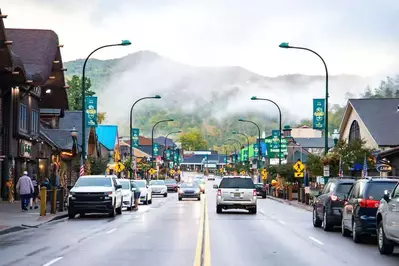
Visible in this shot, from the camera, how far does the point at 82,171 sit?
40.2 metres

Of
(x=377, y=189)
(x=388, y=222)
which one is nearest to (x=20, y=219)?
(x=377, y=189)

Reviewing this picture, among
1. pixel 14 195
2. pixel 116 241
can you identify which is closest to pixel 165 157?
pixel 14 195

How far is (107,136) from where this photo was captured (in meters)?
95.1

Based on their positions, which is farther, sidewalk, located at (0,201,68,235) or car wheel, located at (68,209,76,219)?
car wheel, located at (68,209,76,219)

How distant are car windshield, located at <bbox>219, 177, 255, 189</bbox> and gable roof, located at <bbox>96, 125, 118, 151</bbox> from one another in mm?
58053

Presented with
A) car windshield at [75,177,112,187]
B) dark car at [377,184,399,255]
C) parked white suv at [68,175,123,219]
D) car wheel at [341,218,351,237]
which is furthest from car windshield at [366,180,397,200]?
car windshield at [75,177,112,187]

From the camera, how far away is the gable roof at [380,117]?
57.5 metres

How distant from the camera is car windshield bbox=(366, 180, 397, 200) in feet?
65.0

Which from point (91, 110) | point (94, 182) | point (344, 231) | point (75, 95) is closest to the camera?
point (344, 231)

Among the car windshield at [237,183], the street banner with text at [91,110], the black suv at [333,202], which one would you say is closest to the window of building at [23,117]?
the street banner with text at [91,110]

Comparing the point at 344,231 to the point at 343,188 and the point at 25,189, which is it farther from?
the point at 25,189

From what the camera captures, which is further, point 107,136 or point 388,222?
point 107,136

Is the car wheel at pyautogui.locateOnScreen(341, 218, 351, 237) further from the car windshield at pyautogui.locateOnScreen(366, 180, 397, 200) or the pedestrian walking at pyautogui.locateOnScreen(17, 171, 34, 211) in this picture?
the pedestrian walking at pyautogui.locateOnScreen(17, 171, 34, 211)

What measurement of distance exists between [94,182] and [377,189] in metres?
15.5
